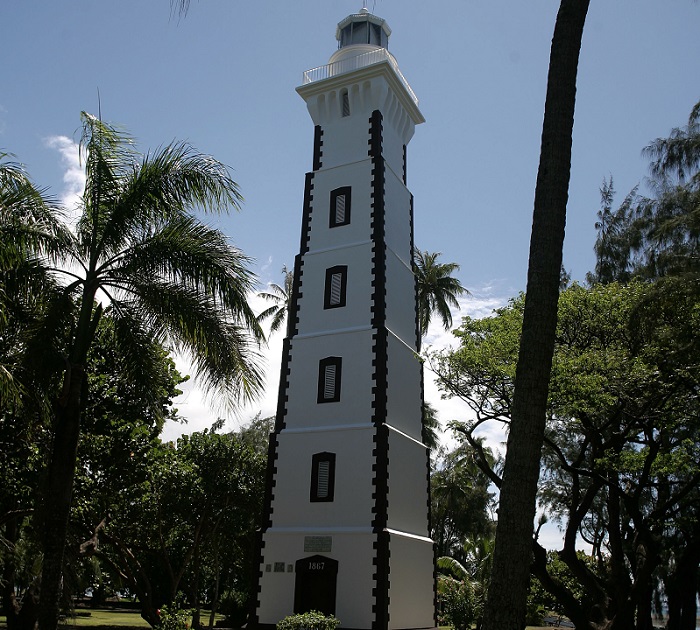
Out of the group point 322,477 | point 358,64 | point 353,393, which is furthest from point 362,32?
point 322,477

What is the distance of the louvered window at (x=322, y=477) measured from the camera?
2202cm

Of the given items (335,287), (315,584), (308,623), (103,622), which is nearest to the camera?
(308,623)

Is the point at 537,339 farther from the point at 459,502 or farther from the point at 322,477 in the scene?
the point at 459,502

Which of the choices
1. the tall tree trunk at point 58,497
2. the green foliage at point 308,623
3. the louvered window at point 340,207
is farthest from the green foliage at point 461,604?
the tall tree trunk at point 58,497

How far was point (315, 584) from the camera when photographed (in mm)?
21031

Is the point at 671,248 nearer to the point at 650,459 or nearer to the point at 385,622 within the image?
the point at 650,459

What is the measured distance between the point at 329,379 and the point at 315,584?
666 cm

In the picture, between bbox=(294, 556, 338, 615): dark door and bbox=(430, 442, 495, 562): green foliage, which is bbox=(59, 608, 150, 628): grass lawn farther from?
bbox=(430, 442, 495, 562): green foliage

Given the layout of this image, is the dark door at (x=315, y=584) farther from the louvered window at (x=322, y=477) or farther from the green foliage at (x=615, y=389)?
the green foliage at (x=615, y=389)

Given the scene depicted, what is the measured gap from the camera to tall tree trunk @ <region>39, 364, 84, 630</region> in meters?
10.2

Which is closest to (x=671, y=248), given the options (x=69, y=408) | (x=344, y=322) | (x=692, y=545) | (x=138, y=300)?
(x=692, y=545)

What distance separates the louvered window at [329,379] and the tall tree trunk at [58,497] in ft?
41.8

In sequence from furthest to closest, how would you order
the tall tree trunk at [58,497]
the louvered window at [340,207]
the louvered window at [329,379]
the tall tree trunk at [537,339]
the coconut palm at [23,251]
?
the louvered window at [340,207]
the louvered window at [329,379]
the coconut palm at [23,251]
the tall tree trunk at [58,497]
the tall tree trunk at [537,339]

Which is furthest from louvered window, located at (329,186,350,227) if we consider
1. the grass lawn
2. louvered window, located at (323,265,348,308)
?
the grass lawn
